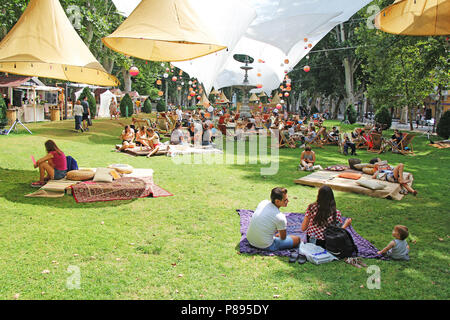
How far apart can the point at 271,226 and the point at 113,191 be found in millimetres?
3951

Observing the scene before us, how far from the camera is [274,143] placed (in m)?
17.3

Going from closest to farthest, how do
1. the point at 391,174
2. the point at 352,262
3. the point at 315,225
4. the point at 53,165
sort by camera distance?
the point at 352,262 < the point at 315,225 < the point at 53,165 < the point at 391,174

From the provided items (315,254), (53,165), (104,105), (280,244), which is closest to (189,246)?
(280,244)

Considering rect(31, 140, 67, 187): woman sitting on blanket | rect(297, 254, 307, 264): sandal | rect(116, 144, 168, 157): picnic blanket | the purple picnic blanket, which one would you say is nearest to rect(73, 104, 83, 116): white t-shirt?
rect(116, 144, 168, 157): picnic blanket

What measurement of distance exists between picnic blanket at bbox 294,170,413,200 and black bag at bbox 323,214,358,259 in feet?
12.8

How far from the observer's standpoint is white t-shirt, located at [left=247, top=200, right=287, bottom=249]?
491 centimetres

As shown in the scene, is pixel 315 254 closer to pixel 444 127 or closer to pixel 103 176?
pixel 103 176

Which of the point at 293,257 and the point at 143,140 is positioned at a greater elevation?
the point at 143,140

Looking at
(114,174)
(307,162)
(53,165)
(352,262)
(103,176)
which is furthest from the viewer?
(307,162)

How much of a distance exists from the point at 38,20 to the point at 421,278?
8932mm

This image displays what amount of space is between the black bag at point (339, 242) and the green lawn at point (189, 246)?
0.52ft

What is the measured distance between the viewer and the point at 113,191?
24.7ft
